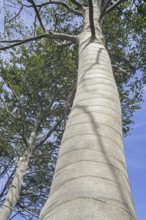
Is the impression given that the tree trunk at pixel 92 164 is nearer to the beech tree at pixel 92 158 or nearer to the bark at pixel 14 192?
the beech tree at pixel 92 158

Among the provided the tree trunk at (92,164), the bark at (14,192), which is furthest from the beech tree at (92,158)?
the bark at (14,192)

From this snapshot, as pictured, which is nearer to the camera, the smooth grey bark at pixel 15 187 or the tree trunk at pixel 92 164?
the tree trunk at pixel 92 164

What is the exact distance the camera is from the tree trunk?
1.25 meters

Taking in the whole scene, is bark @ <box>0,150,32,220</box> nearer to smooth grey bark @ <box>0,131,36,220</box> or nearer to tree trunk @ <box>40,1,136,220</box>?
smooth grey bark @ <box>0,131,36,220</box>

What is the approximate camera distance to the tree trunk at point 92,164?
1250 millimetres

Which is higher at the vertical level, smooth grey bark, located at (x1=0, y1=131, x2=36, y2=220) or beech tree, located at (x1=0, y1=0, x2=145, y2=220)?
smooth grey bark, located at (x1=0, y1=131, x2=36, y2=220)

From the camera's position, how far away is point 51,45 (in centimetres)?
935

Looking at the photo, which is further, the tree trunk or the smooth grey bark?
the smooth grey bark

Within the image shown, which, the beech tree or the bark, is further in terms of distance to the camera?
the bark

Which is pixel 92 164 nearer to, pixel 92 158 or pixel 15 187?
pixel 92 158

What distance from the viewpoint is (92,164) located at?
150 centimetres

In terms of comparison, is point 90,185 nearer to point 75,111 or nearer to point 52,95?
point 75,111

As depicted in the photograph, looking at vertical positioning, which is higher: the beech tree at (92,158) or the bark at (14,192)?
the bark at (14,192)

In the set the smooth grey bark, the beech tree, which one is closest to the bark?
the smooth grey bark
